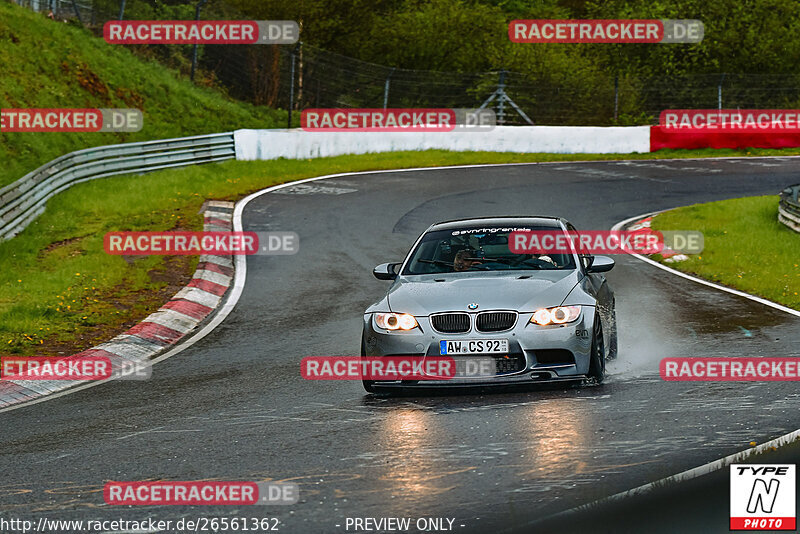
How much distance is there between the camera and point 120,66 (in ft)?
118

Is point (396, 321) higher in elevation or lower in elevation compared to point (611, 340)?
higher

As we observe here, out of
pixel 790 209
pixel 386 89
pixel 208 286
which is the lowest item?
pixel 208 286

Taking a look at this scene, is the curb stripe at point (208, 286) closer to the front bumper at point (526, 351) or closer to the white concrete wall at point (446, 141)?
the front bumper at point (526, 351)

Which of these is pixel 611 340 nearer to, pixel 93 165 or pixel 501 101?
pixel 93 165

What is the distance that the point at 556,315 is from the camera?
8539mm

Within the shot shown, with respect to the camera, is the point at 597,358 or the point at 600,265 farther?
the point at 600,265

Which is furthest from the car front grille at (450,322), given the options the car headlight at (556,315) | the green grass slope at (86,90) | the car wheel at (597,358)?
the green grass slope at (86,90)

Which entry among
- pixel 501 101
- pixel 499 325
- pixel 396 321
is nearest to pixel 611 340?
pixel 499 325

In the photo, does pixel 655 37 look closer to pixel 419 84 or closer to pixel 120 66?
pixel 419 84

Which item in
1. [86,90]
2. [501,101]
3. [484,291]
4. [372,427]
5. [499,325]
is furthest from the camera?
[501,101]

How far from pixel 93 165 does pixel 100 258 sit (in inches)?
326

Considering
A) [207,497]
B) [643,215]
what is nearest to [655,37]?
[643,215]

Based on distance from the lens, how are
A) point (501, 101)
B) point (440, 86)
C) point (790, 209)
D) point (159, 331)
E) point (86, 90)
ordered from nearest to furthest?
1. point (159, 331)
2. point (790, 209)
3. point (86, 90)
4. point (501, 101)
5. point (440, 86)

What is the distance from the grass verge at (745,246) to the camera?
49.9 ft
